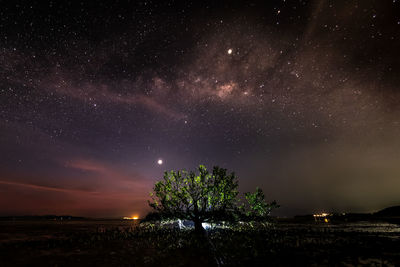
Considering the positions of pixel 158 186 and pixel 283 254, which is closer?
pixel 283 254

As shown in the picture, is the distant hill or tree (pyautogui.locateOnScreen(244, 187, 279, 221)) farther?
the distant hill

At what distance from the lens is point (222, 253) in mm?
16344

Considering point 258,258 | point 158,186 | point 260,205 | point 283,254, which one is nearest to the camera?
point 258,258

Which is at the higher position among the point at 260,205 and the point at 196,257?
the point at 260,205

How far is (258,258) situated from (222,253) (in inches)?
110

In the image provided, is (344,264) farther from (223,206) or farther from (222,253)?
(223,206)

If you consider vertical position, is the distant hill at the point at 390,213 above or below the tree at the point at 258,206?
below

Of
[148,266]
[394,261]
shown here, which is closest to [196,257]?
[148,266]

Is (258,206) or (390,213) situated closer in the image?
(258,206)

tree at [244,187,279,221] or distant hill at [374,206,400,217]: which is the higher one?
tree at [244,187,279,221]

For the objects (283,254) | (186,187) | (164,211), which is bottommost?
(283,254)

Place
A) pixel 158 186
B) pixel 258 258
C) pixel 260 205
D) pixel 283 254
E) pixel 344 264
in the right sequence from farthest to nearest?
pixel 158 186, pixel 260 205, pixel 283 254, pixel 258 258, pixel 344 264

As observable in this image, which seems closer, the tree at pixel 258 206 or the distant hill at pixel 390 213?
the tree at pixel 258 206

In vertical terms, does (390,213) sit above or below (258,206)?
below
